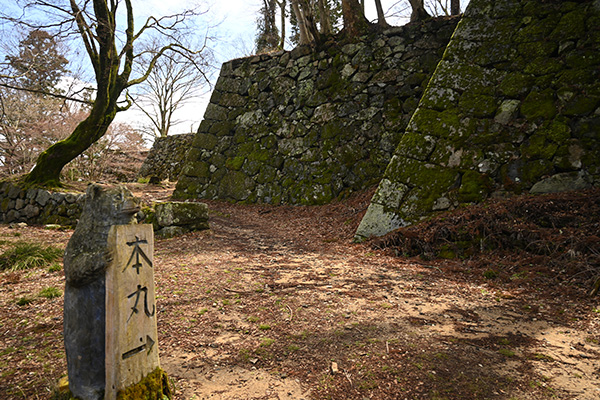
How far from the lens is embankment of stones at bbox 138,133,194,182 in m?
16.3

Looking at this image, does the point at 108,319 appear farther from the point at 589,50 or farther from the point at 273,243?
the point at 589,50

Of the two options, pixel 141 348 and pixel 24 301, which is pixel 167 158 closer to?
pixel 24 301

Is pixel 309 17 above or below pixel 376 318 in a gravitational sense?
above

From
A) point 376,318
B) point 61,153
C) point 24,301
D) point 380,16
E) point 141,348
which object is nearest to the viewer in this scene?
point 141,348

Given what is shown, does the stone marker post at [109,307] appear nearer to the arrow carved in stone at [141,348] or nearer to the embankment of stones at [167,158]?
the arrow carved in stone at [141,348]

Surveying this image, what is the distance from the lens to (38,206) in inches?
305

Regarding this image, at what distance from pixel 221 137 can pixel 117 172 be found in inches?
341

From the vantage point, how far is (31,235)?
20.4ft

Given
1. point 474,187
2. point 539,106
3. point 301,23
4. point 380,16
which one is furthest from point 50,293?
point 380,16

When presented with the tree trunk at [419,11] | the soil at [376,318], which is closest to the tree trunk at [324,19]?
the tree trunk at [419,11]

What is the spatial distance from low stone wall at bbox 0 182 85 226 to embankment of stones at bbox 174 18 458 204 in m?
3.72

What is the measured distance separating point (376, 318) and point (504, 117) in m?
4.54

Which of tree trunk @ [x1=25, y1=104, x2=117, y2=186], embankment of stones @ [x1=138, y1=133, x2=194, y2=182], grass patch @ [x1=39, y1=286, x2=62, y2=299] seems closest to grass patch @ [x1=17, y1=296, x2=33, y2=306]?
grass patch @ [x1=39, y1=286, x2=62, y2=299]

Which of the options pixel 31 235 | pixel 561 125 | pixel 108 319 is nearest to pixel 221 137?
pixel 31 235
